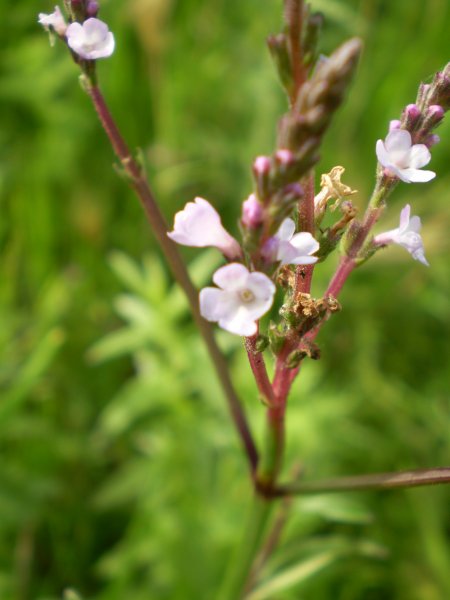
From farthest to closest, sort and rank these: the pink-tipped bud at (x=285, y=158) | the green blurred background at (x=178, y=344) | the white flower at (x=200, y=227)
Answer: the green blurred background at (x=178, y=344) < the white flower at (x=200, y=227) < the pink-tipped bud at (x=285, y=158)

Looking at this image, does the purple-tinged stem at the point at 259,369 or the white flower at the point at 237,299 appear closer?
the white flower at the point at 237,299

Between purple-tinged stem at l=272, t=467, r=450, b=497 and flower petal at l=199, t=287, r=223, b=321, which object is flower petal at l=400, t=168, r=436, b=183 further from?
purple-tinged stem at l=272, t=467, r=450, b=497

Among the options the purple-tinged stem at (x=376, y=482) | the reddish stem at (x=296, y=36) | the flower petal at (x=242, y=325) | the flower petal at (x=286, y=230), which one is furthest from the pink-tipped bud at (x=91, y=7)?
the purple-tinged stem at (x=376, y=482)

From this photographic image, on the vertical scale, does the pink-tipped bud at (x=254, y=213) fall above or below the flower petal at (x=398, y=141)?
above

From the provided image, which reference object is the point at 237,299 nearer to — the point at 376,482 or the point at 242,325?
the point at 242,325

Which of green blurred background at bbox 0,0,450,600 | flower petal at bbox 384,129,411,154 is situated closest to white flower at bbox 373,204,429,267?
flower petal at bbox 384,129,411,154

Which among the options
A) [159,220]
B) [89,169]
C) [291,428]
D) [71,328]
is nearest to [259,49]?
[89,169]

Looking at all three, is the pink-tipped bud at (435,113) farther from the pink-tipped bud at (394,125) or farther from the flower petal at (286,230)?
the flower petal at (286,230)
